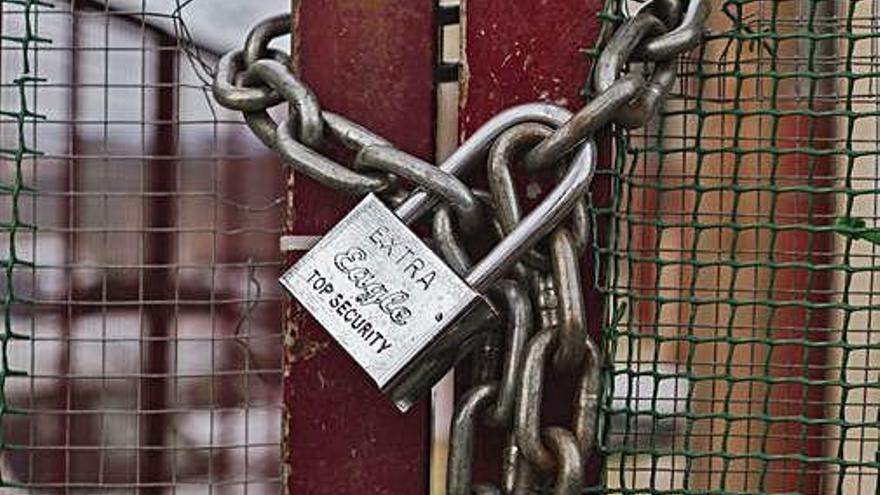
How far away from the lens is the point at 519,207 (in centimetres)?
81

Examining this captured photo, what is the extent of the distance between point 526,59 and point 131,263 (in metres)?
0.65

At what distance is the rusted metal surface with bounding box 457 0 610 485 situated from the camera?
0.86 metres

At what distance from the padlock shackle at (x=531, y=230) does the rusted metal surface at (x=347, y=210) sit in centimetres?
11

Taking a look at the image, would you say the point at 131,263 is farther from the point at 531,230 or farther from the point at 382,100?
the point at 531,230

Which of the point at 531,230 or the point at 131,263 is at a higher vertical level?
the point at 531,230

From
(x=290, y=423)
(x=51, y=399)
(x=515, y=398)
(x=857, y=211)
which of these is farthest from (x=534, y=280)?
(x=51, y=399)

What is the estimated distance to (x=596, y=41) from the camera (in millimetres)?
860

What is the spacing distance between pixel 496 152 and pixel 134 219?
67 centimetres

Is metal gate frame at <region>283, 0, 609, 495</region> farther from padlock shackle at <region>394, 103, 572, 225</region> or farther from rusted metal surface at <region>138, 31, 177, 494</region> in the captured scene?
rusted metal surface at <region>138, 31, 177, 494</region>

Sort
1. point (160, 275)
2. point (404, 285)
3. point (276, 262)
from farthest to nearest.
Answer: point (160, 275), point (276, 262), point (404, 285)

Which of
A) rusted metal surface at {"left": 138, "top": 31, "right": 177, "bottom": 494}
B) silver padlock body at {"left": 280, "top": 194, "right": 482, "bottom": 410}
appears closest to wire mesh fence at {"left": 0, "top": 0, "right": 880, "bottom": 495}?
rusted metal surface at {"left": 138, "top": 31, "right": 177, "bottom": 494}

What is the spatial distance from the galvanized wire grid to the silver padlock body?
0.69ft

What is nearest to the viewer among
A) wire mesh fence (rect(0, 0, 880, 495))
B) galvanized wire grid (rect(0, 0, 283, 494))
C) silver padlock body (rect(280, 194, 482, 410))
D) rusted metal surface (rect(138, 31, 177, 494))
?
silver padlock body (rect(280, 194, 482, 410))

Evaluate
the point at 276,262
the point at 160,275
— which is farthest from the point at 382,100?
the point at 160,275
